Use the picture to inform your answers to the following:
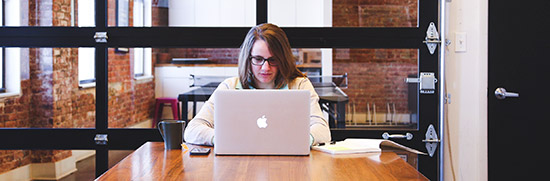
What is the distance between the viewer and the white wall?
128 inches

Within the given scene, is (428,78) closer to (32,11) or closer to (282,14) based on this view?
(282,14)

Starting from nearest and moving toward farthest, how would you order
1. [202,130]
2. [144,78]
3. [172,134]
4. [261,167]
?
[261,167] < [172,134] < [202,130] < [144,78]

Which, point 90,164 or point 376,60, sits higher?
point 376,60

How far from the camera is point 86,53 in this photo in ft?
11.3

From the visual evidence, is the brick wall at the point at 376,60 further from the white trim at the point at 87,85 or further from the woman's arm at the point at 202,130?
the white trim at the point at 87,85

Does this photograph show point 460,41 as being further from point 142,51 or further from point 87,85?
point 87,85

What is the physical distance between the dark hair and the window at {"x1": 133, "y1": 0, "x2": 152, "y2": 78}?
0.91 m

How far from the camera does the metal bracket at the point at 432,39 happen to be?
11.1ft

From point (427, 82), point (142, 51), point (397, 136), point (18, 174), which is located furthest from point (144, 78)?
point (427, 82)

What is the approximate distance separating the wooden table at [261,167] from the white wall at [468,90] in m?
1.32

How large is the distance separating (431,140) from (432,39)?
0.59m
